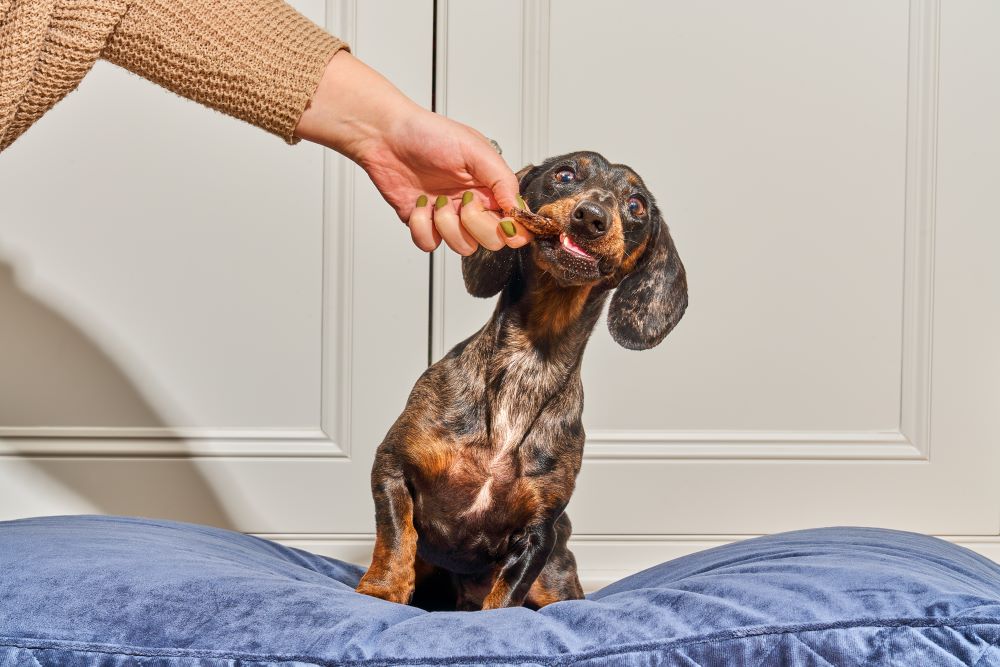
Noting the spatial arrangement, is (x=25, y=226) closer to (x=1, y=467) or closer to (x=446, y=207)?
(x=1, y=467)

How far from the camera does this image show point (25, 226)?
2.47 metres

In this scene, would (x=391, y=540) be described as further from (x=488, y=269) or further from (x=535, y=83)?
(x=535, y=83)

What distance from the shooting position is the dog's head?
155 centimetres

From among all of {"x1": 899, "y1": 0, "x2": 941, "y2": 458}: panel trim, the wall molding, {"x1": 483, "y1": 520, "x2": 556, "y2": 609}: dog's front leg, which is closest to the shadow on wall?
the wall molding

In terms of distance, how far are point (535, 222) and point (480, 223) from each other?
0.28 feet

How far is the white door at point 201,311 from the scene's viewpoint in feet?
8.09

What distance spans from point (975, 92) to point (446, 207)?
72.9 inches

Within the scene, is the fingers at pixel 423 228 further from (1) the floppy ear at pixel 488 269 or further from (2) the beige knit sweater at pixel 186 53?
(2) the beige knit sweater at pixel 186 53

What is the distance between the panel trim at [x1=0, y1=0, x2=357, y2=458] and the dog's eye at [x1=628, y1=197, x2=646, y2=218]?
111 centimetres

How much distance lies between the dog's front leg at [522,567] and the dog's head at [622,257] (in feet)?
1.19

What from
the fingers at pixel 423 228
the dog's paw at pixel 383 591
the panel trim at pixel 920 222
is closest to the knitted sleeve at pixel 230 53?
the fingers at pixel 423 228

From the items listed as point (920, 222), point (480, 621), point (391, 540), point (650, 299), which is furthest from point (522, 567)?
point (920, 222)

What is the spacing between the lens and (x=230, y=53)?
A: 52.6 inches

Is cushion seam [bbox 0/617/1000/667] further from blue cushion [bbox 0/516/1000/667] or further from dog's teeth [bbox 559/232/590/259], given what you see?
dog's teeth [bbox 559/232/590/259]
